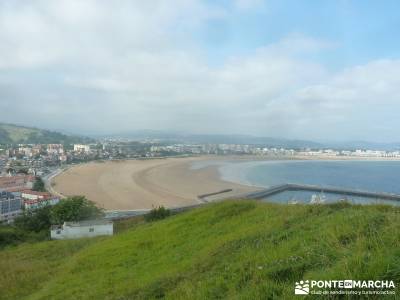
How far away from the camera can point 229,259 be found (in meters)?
5.23

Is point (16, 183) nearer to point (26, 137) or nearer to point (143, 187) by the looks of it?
point (143, 187)

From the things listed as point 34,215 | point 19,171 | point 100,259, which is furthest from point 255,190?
point 19,171

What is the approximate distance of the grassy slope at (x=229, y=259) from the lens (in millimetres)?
3445

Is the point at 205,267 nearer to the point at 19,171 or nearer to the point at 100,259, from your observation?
the point at 100,259

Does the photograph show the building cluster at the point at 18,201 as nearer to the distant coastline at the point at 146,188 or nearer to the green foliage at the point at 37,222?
the distant coastline at the point at 146,188

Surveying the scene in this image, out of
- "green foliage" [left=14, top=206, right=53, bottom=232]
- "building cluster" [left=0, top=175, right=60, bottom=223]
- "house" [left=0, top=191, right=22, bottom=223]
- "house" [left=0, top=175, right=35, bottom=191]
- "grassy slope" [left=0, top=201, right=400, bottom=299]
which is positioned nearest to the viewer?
"grassy slope" [left=0, top=201, right=400, bottom=299]

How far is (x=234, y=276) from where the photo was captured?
4.18 metres

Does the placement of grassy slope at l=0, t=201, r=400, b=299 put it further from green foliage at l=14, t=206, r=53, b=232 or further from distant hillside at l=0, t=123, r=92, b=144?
distant hillside at l=0, t=123, r=92, b=144

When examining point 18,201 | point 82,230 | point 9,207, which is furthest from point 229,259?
point 18,201

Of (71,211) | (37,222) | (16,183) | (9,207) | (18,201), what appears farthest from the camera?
(16,183)

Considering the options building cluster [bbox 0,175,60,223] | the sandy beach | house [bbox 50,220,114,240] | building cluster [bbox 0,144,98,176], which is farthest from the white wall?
building cluster [bbox 0,144,98,176]

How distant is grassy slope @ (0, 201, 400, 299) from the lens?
3.45 metres

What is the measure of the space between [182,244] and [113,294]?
9.31ft

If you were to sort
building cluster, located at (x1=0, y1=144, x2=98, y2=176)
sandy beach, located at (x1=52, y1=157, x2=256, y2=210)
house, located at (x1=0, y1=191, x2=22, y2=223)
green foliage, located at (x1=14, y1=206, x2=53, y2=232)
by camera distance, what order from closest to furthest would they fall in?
green foliage, located at (x1=14, y1=206, x2=53, y2=232)
sandy beach, located at (x1=52, y1=157, x2=256, y2=210)
house, located at (x1=0, y1=191, x2=22, y2=223)
building cluster, located at (x1=0, y1=144, x2=98, y2=176)
